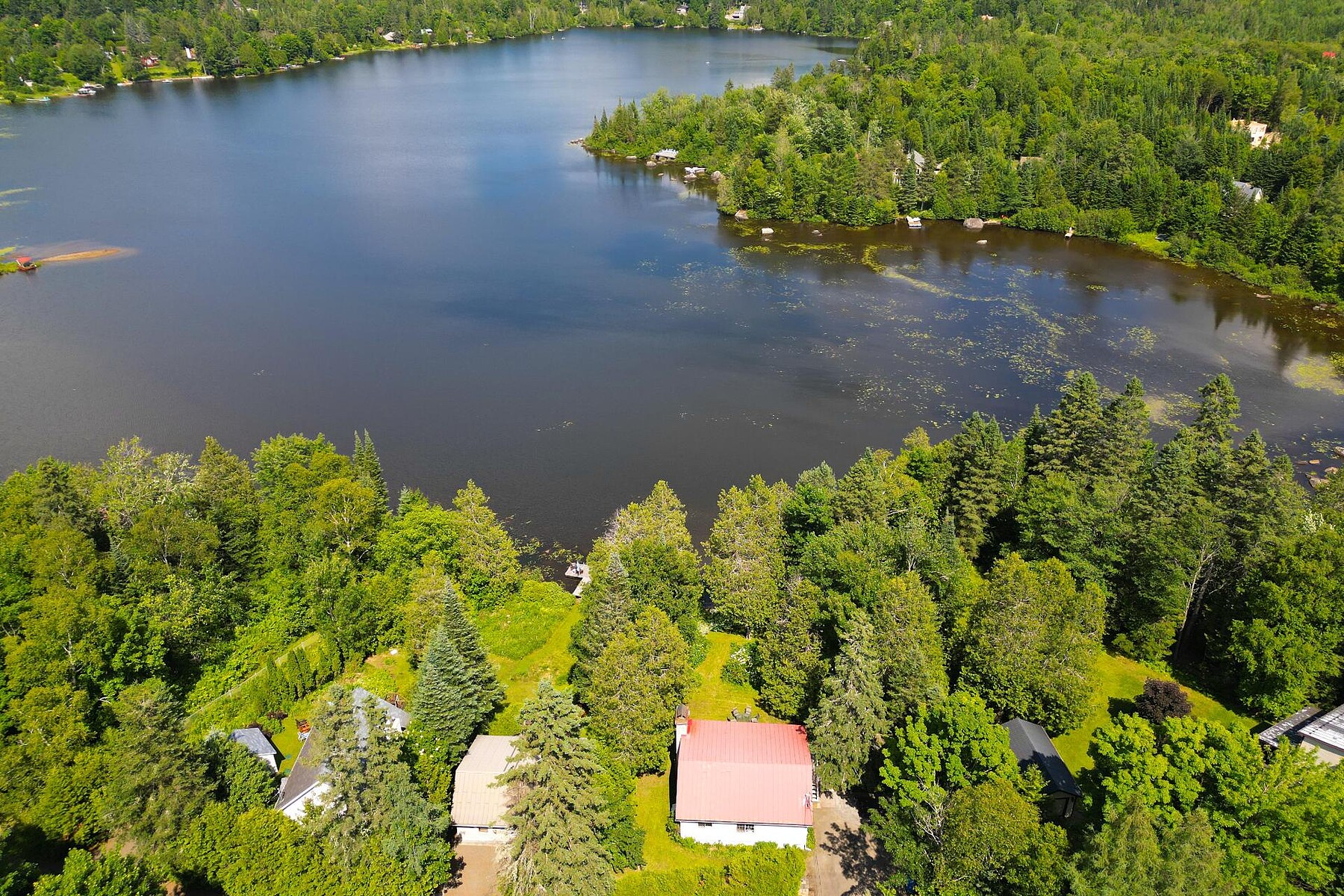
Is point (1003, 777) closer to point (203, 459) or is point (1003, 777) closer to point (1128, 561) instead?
point (1128, 561)

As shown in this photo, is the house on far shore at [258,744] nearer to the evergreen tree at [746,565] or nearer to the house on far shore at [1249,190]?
the evergreen tree at [746,565]

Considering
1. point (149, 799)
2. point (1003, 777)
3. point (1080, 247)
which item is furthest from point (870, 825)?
point (1080, 247)

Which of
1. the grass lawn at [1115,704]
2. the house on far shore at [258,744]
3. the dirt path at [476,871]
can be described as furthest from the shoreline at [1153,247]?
the dirt path at [476,871]

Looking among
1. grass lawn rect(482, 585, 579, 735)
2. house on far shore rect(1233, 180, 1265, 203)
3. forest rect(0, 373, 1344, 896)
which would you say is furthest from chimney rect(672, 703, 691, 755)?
house on far shore rect(1233, 180, 1265, 203)

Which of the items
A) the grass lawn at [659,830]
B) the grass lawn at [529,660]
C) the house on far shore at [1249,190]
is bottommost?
the grass lawn at [529,660]

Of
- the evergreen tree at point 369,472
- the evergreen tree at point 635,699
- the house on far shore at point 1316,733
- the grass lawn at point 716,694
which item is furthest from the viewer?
the evergreen tree at point 369,472

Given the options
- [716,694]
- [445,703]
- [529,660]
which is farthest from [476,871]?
[716,694]

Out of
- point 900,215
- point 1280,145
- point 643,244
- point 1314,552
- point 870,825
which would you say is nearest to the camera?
point 870,825
